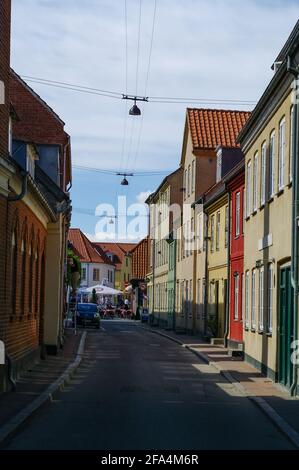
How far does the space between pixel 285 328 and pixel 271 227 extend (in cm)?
292

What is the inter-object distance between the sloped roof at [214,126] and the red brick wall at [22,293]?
1998 cm

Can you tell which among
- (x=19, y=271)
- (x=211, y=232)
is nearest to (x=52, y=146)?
(x=211, y=232)

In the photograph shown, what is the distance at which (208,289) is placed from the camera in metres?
38.9

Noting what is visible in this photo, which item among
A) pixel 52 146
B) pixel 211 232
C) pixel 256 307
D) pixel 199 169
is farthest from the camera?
pixel 199 169

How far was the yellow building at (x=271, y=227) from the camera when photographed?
718 inches

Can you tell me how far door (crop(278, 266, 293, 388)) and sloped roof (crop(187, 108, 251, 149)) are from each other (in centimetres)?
2521

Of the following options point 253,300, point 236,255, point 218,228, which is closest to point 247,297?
point 253,300

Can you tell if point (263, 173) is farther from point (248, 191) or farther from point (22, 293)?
point (22, 293)

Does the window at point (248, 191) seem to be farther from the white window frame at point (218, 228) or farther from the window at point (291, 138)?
the white window frame at point (218, 228)

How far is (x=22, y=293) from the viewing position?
67.7 feet

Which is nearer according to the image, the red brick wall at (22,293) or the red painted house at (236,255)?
the red brick wall at (22,293)

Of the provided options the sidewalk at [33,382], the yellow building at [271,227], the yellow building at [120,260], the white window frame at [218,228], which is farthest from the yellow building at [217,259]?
the yellow building at [120,260]

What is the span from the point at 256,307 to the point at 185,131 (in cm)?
2540
